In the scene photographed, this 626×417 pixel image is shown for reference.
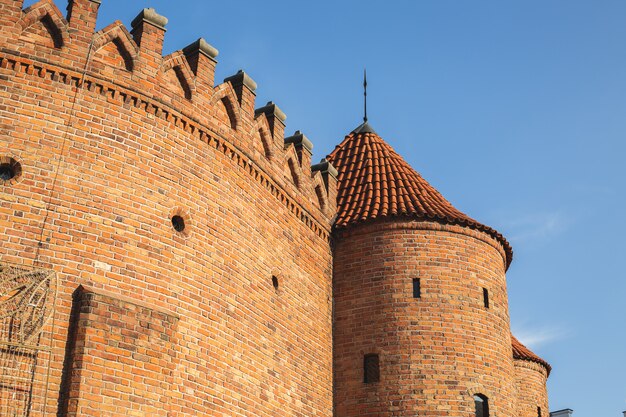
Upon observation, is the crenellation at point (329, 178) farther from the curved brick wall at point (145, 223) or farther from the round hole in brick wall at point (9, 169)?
the round hole in brick wall at point (9, 169)

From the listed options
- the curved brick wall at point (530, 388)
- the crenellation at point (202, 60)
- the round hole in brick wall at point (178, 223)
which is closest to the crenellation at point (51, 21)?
the crenellation at point (202, 60)

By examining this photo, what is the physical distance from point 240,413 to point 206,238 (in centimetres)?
262

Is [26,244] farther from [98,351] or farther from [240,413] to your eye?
[240,413]

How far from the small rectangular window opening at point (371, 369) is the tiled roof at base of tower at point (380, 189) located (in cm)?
267

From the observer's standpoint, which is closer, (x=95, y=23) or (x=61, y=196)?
(x=61, y=196)

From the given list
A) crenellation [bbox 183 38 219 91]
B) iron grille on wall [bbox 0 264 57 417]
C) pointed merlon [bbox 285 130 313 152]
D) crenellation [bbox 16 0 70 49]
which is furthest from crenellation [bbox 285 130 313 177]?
iron grille on wall [bbox 0 264 57 417]

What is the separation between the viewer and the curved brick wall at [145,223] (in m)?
10.1

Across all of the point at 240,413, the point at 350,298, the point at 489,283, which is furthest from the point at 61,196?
the point at 489,283

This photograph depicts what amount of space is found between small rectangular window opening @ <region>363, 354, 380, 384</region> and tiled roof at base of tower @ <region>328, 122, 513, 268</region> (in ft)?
8.77

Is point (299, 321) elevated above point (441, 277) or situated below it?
below

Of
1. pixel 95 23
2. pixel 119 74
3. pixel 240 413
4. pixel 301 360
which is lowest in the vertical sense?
pixel 240 413

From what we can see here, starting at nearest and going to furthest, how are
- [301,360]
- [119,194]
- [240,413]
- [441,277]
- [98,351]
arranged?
1. [98,351]
2. [119,194]
3. [240,413]
4. [301,360]
5. [441,277]

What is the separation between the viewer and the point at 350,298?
15258mm

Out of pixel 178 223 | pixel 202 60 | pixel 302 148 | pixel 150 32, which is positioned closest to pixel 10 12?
pixel 150 32
